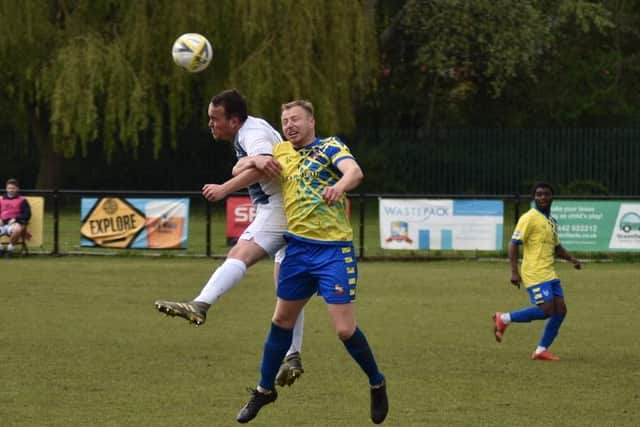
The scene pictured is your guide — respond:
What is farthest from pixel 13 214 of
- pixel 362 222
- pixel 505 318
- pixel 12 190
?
pixel 505 318

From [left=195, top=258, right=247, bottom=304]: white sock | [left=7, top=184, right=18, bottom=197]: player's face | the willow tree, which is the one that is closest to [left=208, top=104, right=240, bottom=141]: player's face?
[left=195, top=258, right=247, bottom=304]: white sock

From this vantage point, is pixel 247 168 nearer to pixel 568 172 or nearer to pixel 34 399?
pixel 34 399

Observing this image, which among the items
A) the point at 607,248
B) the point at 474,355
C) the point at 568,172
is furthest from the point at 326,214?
the point at 568,172

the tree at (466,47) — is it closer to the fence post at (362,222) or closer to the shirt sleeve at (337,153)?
the fence post at (362,222)

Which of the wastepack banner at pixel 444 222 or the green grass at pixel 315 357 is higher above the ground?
the wastepack banner at pixel 444 222

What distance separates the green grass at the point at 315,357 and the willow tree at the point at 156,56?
434 inches

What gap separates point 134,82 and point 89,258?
27.8ft

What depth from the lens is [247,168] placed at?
8.16m

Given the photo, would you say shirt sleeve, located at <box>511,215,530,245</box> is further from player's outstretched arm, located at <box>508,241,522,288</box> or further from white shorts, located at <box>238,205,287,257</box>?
white shorts, located at <box>238,205,287,257</box>

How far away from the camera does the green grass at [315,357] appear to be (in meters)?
9.42

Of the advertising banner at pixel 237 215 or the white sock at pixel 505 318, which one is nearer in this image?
the white sock at pixel 505 318

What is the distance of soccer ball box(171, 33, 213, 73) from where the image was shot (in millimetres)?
15133

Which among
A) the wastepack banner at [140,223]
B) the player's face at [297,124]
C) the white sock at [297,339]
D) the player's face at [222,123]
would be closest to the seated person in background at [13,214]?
the wastepack banner at [140,223]

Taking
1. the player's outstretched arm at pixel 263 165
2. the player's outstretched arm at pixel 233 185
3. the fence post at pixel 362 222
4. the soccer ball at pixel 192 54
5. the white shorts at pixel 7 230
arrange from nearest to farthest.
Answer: the player's outstretched arm at pixel 233 185 → the player's outstretched arm at pixel 263 165 → the soccer ball at pixel 192 54 → the white shorts at pixel 7 230 → the fence post at pixel 362 222
